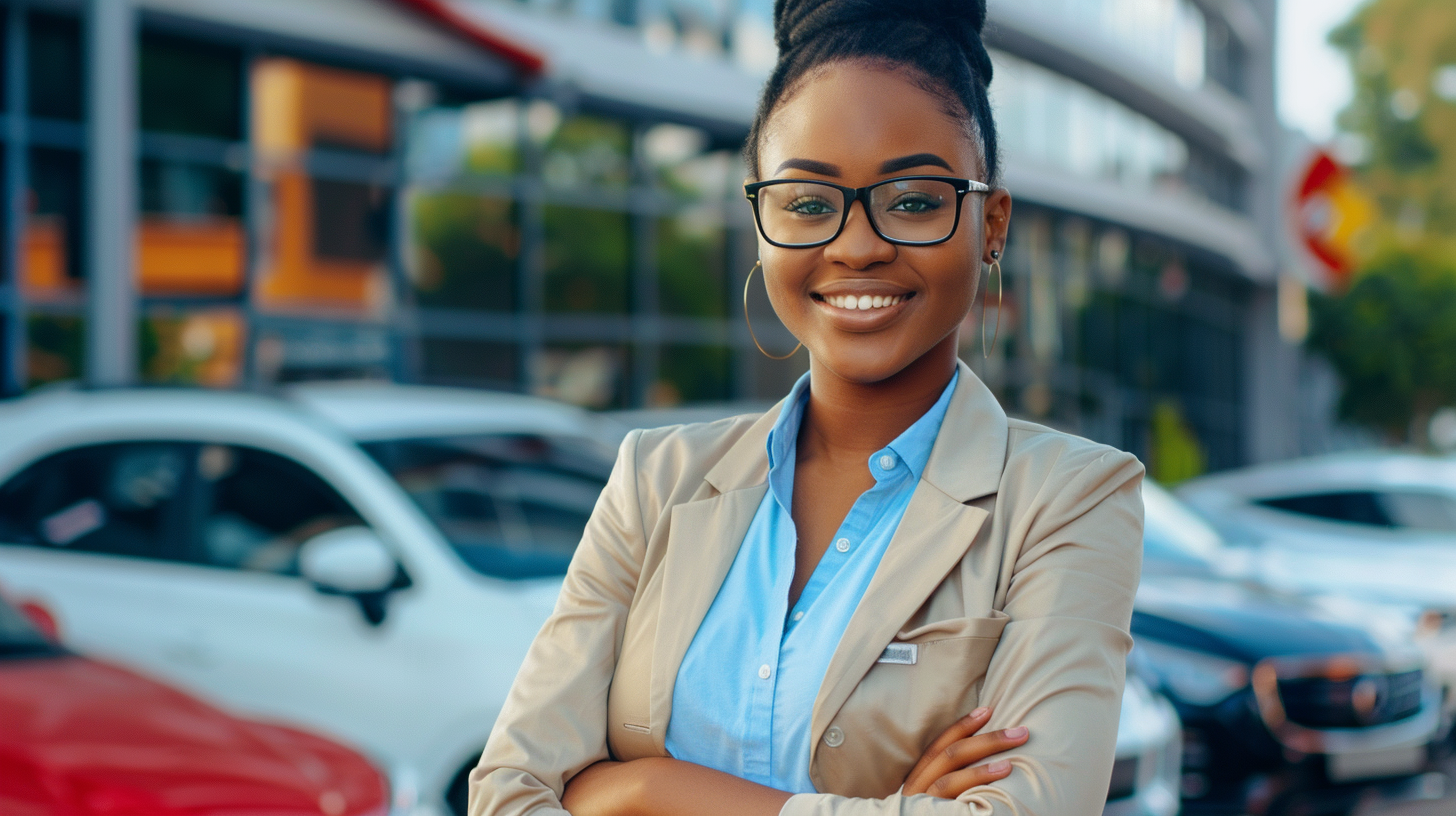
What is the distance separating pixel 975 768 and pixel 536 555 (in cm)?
315

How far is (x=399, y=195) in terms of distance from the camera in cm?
1387

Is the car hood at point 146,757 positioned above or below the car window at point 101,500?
below

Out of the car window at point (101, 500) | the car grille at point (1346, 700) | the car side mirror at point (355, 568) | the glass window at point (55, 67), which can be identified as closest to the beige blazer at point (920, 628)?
the car side mirror at point (355, 568)

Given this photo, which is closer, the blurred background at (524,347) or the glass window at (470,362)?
the blurred background at (524,347)

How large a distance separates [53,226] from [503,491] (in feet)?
29.0

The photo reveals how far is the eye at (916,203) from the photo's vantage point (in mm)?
1644

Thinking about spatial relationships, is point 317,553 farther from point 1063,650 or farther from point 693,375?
point 693,375

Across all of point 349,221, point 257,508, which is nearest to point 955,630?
point 257,508

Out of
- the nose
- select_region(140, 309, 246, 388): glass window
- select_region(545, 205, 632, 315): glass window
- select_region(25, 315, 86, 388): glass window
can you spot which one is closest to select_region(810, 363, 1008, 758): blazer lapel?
the nose

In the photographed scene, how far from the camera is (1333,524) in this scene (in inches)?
388

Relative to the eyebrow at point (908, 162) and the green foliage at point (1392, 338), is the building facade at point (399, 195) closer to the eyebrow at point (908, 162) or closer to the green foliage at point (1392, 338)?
the eyebrow at point (908, 162)

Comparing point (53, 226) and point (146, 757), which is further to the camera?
point (53, 226)

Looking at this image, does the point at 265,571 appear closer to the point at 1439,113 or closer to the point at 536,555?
the point at 536,555

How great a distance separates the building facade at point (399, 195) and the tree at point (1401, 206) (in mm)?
13659
